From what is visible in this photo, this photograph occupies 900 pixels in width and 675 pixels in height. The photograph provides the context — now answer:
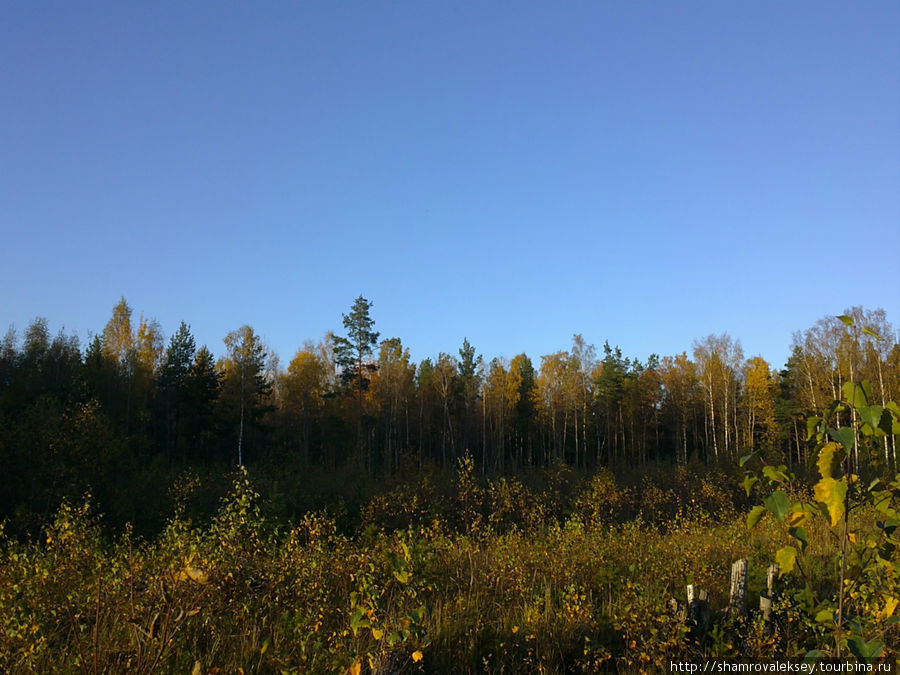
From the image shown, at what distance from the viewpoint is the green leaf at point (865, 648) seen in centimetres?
186

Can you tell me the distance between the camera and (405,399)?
43312 mm

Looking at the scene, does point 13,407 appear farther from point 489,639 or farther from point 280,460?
point 489,639

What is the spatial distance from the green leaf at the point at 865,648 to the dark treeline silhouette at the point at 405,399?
18758 mm

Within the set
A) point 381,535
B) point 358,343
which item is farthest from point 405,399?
point 381,535

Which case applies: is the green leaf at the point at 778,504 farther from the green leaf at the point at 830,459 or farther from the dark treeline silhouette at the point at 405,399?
the dark treeline silhouette at the point at 405,399

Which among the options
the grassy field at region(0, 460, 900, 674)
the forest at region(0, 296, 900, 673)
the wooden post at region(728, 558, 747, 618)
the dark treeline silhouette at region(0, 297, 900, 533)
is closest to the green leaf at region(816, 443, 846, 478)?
the forest at region(0, 296, 900, 673)

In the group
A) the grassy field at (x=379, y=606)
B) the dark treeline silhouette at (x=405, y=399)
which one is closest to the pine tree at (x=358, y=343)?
the dark treeline silhouette at (x=405, y=399)

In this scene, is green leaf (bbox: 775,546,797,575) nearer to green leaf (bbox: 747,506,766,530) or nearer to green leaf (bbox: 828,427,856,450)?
green leaf (bbox: 747,506,766,530)

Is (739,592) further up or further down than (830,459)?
further down

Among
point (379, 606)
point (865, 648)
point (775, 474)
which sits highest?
point (775, 474)

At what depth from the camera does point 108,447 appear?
1474 cm

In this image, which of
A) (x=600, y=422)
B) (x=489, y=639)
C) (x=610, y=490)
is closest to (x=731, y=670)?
(x=489, y=639)

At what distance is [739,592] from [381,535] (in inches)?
199

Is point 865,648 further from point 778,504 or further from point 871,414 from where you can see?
point 871,414
